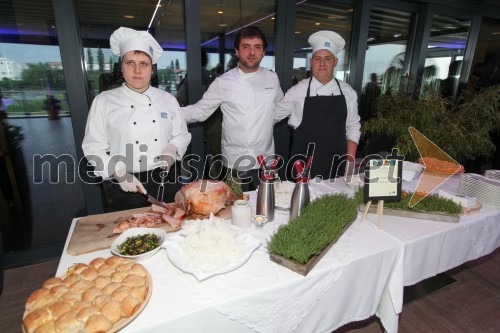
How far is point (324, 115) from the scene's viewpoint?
2.39 meters

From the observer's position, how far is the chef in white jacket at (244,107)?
2.32m

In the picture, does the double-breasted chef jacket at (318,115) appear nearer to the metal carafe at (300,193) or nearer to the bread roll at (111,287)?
the metal carafe at (300,193)

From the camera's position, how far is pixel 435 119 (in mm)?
2910

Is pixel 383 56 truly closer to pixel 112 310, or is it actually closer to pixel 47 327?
pixel 112 310

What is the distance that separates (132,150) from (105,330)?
3.85 ft

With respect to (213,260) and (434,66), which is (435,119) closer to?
(434,66)

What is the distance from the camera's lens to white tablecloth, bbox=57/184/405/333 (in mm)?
906

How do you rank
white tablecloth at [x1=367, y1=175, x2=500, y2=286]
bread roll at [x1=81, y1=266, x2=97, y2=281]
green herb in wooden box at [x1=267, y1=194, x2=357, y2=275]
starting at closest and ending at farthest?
1. bread roll at [x1=81, y1=266, x2=97, y2=281]
2. green herb in wooden box at [x1=267, y1=194, x2=357, y2=275]
3. white tablecloth at [x1=367, y1=175, x2=500, y2=286]

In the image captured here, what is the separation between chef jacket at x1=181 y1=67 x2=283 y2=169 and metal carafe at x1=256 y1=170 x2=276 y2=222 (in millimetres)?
1076

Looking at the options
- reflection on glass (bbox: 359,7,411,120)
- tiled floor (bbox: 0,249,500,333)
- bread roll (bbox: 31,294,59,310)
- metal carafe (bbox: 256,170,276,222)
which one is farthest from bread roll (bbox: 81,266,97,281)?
reflection on glass (bbox: 359,7,411,120)

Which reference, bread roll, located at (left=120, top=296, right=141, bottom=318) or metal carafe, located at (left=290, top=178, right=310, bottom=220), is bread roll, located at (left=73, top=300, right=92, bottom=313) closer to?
bread roll, located at (left=120, top=296, right=141, bottom=318)

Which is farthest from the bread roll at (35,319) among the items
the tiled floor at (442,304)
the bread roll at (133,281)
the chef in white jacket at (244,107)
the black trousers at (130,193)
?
the chef in white jacket at (244,107)

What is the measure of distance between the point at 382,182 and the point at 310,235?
1.73ft

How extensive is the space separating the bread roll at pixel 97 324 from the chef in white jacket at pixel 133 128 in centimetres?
91
